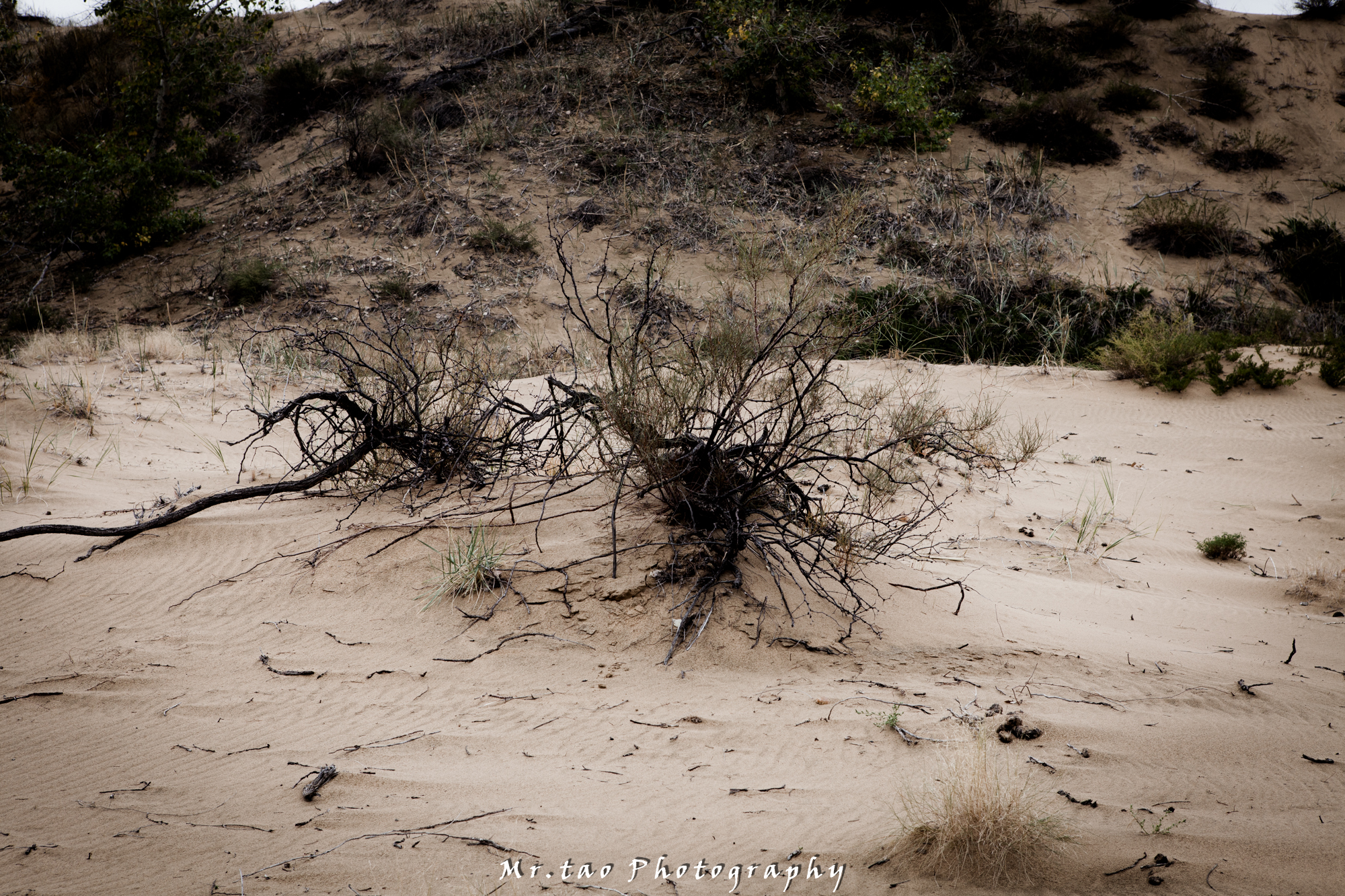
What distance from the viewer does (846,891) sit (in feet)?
5.75

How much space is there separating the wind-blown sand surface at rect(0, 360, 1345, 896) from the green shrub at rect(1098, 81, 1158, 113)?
14042 mm

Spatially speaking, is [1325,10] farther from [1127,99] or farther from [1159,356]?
[1159,356]

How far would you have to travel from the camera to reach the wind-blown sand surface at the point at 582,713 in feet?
6.07

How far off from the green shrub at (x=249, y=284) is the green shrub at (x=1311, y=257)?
15449 millimetres

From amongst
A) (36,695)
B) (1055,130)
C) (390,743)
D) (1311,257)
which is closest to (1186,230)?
→ (1311,257)

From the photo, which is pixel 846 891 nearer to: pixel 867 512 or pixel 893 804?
pixel 893 804

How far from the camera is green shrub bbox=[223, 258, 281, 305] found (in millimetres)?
11031

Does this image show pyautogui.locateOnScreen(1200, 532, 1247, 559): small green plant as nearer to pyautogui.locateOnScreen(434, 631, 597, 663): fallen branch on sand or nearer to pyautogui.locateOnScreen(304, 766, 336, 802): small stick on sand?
pyautogui.locateOnScreen(434, 631, 597, 663): fallen branch on sand

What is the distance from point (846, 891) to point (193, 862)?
5.05 ft

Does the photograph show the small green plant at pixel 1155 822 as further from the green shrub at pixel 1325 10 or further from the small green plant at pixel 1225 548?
the green shrub at pixel 1325 10

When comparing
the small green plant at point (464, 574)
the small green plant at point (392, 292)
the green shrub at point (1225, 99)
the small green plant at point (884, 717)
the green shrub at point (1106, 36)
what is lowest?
the small green plant at point (884, 717)

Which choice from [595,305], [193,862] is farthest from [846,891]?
[595,305]

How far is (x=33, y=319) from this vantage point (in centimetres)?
1083

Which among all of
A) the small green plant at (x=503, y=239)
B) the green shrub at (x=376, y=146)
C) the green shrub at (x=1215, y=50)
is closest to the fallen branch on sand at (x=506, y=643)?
the small green plant at (x=503, y=239)
